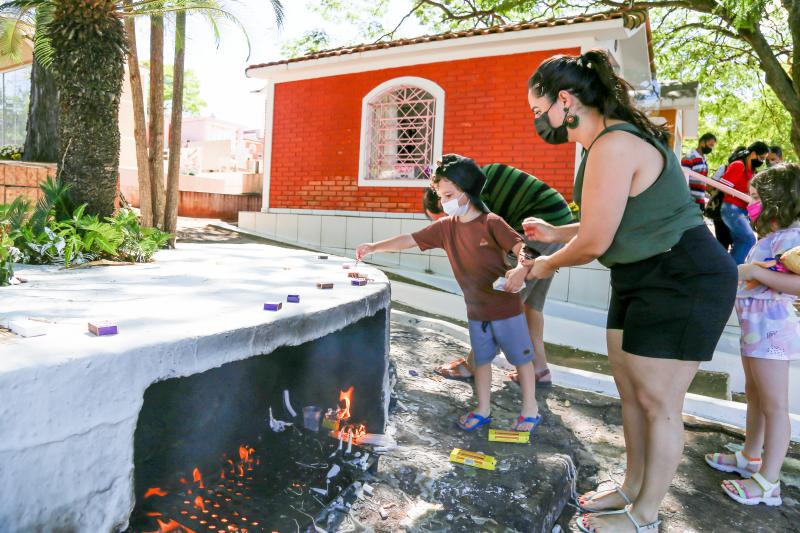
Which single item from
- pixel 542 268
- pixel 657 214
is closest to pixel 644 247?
pixel 657 214

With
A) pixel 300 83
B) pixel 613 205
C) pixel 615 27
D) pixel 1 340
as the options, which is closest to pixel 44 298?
pixel 1 340

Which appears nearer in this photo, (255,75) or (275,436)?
(275,436)

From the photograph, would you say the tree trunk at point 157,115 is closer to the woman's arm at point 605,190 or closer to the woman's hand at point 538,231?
the woman's hand at point 538,231

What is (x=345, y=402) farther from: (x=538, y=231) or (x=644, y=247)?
(x=644, y=247)

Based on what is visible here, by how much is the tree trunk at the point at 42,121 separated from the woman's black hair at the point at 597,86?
9.11 metres

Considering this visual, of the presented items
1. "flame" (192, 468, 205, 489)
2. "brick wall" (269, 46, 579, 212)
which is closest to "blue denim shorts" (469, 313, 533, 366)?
"flame" (192, 468, 205, 489)

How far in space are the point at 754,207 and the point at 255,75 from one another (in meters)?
10.4

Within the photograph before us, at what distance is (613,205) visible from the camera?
1.95 metres

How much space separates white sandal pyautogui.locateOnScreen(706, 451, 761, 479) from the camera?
2918 mm

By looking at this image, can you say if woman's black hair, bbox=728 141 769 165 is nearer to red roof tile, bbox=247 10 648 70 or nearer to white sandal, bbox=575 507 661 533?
red roof tile, bbox=247 10 648 70

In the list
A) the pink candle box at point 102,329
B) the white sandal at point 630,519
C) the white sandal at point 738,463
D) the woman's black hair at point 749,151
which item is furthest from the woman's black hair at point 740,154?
the pink candle box at point 102,329

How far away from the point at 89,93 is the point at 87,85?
60 mm

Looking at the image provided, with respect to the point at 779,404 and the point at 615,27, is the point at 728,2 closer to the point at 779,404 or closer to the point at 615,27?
the point at 615,27

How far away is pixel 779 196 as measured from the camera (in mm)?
2781
